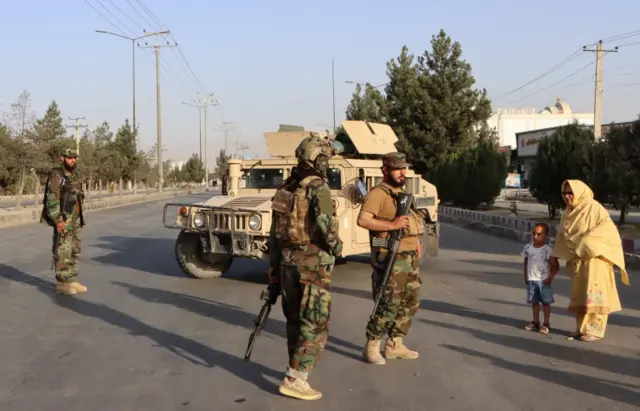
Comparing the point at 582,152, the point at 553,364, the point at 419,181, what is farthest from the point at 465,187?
the point at 553,364

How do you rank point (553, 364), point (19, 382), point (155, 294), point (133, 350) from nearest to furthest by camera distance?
1. point (19, 382)
2. point (553, 364)
3. point (133, 350)
4. point (155, 294)

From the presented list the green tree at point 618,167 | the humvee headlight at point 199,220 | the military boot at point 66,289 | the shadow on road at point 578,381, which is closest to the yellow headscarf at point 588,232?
the shadow on road at point 578,381

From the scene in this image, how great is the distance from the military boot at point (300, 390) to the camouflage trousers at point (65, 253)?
4.88 metres

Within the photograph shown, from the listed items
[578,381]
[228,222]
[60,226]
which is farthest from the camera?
[228,222]

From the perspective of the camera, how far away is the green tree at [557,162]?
1852 centimetres

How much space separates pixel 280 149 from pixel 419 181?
94.1 inches

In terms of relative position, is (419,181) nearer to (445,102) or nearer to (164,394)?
(164,394)

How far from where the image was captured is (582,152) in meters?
16.9

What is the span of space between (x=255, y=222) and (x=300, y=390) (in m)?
4.49

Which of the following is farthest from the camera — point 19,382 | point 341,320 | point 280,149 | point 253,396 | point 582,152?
point 582,152

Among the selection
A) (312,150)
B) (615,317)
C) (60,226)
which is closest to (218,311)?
(60,226)

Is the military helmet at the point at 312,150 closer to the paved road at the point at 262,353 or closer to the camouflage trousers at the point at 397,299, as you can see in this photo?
the camouflage trousers at the point at 397,299

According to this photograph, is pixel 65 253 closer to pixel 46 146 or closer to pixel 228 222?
pixel 228 222

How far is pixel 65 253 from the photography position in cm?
825
